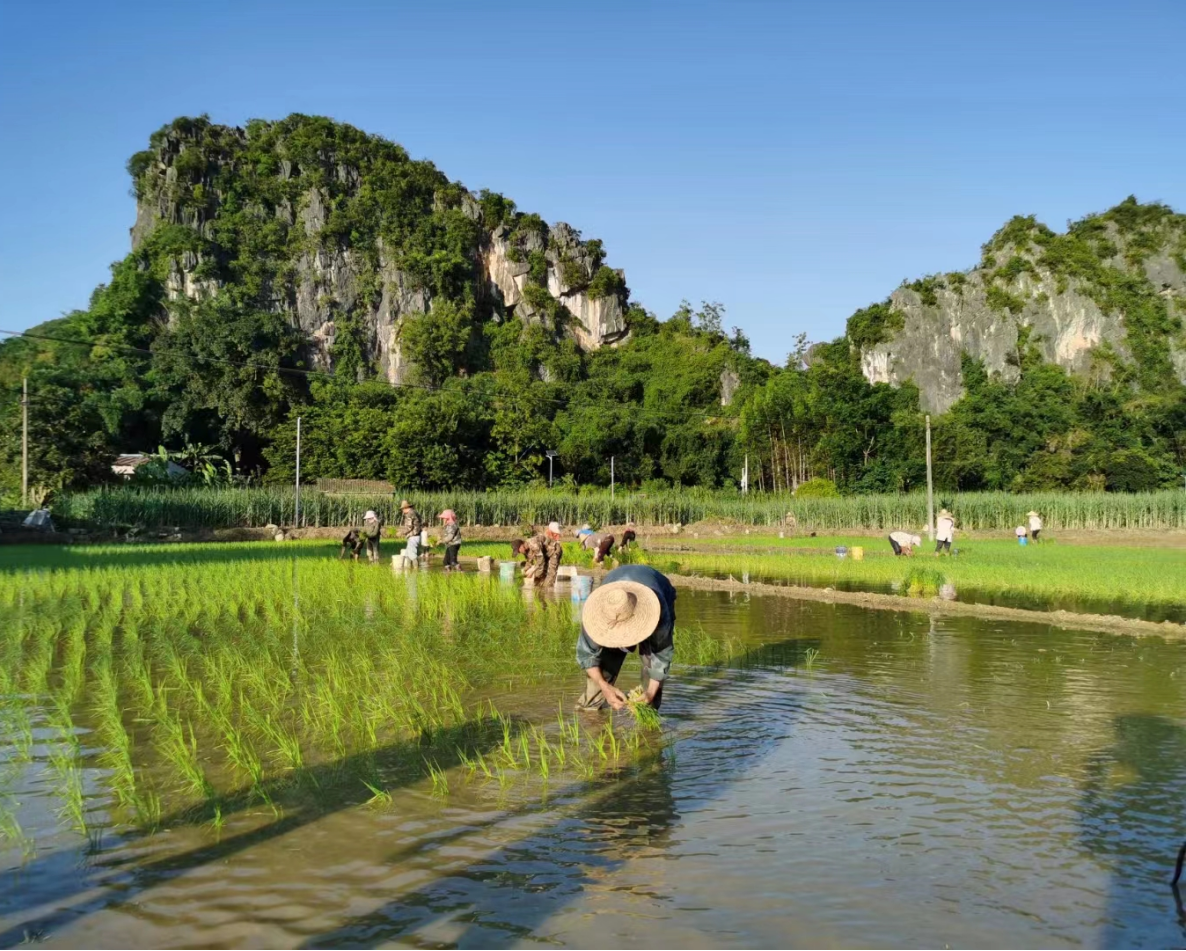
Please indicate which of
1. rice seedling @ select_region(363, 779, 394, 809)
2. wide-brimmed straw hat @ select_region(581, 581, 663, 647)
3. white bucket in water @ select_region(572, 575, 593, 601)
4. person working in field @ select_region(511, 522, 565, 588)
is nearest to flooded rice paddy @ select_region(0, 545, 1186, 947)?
rice seedling @ select_region(363, 779, 394, 809)

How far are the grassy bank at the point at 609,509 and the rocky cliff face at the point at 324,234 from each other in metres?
38.8

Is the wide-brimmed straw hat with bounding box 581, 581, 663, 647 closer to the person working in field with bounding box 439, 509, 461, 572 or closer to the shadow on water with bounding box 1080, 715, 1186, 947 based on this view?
the shadow on water with bounding box 1080, 715, 1186, 947

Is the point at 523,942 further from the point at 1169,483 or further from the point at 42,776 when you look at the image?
the point at 1169,483

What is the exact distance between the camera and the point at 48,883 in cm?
396

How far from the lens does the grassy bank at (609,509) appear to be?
31.9 meters

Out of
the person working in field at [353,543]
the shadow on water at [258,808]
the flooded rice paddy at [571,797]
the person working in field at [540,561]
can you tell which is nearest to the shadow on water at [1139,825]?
the flooded rice paddy at [571,797]

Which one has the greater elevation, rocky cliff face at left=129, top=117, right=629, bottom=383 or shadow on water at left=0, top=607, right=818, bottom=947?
rocky cliff face at left=129, top=117, right=629, bottom=383

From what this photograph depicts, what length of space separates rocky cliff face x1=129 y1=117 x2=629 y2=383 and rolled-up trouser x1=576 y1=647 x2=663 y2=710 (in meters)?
69.7

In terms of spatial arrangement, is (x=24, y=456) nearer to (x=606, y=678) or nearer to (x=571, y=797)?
(x=606, y=678)

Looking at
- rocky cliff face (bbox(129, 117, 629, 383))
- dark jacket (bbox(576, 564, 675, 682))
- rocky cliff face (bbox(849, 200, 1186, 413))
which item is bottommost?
dark jacket (bbox(576, 564, 675, 682))

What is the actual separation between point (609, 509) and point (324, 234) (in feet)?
159

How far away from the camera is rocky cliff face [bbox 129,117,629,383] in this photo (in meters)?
76.4

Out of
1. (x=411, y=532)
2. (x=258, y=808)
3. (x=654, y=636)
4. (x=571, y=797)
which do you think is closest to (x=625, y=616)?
(x=654, y=636)

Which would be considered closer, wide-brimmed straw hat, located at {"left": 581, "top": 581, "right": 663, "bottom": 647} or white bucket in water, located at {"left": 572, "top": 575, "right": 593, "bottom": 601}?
wide-brimmed straw hat, located at {"left": 581, "top": 581, "right": 663, "bottom": 647}
